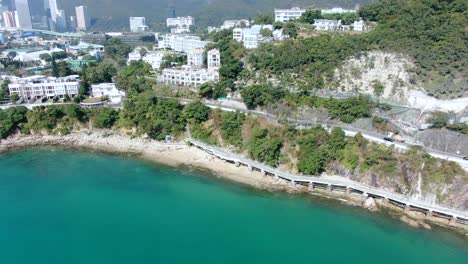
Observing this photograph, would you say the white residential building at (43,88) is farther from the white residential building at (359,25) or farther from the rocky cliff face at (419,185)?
the white residential building at (359,25)

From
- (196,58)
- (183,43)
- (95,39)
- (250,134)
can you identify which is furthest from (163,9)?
(250,134)

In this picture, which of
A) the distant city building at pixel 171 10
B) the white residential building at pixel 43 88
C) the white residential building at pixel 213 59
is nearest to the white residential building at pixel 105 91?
the white residential building at pixel 43 88

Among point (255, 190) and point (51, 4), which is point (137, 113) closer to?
point (255, 190)

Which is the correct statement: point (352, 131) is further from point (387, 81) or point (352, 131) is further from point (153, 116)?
point (153, 116)

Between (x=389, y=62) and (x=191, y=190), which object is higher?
(x=389, y=62)

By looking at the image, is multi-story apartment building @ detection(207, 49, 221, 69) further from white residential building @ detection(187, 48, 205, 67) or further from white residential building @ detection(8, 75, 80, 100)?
white residential building @ detection(8, 75, 80, 100)

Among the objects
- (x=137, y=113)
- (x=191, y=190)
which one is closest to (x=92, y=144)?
(x=137, y=113)
